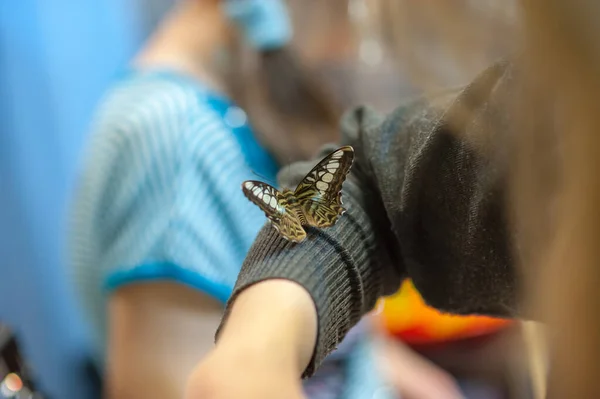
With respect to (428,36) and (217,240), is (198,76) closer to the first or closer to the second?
(217,240)

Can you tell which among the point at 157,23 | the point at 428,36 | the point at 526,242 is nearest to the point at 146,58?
the point at 157,23

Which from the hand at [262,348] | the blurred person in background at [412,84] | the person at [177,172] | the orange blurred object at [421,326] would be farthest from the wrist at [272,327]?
the orange blurred object at [421,326]

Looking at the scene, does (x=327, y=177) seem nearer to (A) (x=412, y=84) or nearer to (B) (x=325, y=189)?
(B) (x=325, y=189)

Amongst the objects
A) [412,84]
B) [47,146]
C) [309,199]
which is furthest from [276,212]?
[47,146]

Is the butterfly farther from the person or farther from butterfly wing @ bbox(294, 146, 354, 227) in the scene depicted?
the person

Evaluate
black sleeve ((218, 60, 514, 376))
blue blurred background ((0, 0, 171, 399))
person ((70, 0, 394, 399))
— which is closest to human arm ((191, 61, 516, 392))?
black sleeve ((218, 60, 514, 376))

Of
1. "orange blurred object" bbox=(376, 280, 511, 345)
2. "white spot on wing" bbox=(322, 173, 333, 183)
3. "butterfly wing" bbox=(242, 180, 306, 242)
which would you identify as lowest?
"orange blurred object" bbox=(376, 280, 511, 345)
